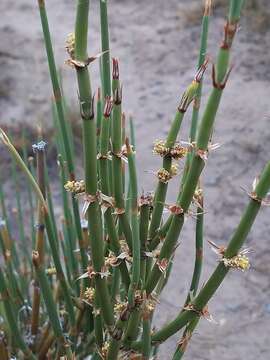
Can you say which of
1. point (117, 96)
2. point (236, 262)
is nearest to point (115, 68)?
point (117, 96)

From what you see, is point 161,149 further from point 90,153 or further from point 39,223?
point 39,223

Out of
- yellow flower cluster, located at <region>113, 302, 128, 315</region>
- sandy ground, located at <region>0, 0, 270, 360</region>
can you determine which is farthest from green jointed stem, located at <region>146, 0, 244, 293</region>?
sandy ground, located at <region>0, 0, 270, 360</region>

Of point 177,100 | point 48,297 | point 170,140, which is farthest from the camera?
point 177,100

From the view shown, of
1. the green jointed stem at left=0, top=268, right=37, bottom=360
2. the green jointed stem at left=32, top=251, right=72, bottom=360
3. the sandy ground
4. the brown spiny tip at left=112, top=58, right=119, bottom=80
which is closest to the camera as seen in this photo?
the brown spiny tip at left=112, top=58, right=119, bottom=80

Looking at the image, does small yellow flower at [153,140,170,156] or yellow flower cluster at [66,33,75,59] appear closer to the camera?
yellow flower cluster at [66,33,75,59]

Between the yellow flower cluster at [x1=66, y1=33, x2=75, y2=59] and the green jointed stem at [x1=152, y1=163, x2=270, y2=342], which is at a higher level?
the yellow flower cluster at [x1=66, y1=33, x2=75, y2=59]

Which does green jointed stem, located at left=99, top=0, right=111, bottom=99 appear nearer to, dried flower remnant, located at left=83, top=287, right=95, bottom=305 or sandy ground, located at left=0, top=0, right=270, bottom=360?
dried flower remnant, located at left=83, top=287, right=95, bottom=305
